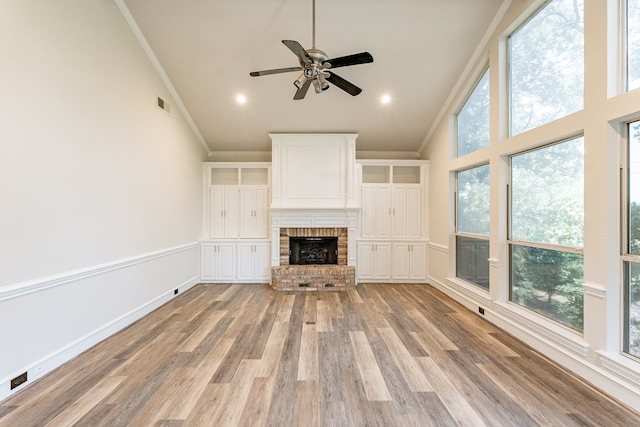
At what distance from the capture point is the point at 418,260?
5.51 meters

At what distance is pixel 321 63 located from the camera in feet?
8.41

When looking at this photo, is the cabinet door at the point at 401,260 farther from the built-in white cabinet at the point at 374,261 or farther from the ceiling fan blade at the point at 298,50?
the ceiling fan blade at the point at 298,50

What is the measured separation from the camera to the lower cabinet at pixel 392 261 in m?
5.49

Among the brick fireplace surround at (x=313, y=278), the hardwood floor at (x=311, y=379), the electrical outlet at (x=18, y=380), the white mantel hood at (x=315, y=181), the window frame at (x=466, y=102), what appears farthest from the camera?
the white mantel hood at (x=315, y=181)

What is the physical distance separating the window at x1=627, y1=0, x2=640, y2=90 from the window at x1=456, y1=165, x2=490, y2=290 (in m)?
1.77

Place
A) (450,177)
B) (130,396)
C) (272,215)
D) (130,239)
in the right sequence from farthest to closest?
(272,215) → (450,177) → (130,239) → (130,396)

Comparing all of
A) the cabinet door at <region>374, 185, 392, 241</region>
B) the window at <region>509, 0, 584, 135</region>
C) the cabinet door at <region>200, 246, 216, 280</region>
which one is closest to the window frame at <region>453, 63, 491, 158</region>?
the window at <region>509, 0, 584, 135</region>

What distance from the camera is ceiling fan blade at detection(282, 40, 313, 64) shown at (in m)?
2.35

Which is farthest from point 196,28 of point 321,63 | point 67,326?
point 67,326

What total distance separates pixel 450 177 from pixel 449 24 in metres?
2.20

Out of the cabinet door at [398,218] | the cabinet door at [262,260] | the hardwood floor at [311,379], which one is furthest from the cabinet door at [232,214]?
the cabinet door at [398,218]

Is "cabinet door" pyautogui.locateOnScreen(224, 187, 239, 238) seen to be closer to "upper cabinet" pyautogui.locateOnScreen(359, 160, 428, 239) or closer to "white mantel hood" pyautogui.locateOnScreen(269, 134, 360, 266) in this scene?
"white mantel hood" pyautogui.locateOnScreen(269, 134, 360, 266)

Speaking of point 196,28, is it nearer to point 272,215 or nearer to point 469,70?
point 272,215

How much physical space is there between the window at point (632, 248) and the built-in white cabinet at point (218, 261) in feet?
17.2
